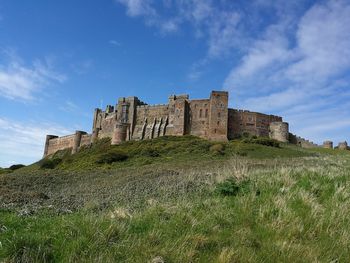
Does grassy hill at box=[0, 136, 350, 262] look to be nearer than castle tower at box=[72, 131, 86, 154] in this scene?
Yes

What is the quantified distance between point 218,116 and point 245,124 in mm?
6206

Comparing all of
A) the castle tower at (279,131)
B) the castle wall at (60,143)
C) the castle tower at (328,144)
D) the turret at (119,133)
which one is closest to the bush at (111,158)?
the turret at (119,133)

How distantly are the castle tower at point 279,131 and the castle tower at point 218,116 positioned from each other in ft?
33.5

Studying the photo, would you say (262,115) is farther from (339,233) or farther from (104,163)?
(339,233)

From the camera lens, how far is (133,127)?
83.3 m

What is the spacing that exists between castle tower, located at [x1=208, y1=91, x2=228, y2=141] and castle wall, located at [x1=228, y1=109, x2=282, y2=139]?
2503mm

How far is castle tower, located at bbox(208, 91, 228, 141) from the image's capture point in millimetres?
71250

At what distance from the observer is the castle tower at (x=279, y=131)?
7519 centimetres

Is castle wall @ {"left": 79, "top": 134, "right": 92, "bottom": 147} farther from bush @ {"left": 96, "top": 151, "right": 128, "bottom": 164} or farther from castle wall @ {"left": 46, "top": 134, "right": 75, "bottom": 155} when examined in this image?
bush @ {"left": 96, "top": 151, "right": 128, "bottom": 164}

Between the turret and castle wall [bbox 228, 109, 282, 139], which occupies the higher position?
castle wall [bbox 228, 109, 282, 139]

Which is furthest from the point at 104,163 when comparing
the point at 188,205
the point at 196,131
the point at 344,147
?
the point at 344,147

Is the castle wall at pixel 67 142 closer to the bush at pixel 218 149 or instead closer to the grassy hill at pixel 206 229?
the bush at pixel 218 149

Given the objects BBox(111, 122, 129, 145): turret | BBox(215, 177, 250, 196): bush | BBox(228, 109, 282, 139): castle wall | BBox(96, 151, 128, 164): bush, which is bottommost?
BBox(215, 177, 250, 196): bush

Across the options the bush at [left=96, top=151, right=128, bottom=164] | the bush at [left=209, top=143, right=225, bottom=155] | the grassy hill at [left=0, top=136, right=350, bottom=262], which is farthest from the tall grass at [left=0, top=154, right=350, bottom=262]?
the bush at [left=96, top=151, right=128, bottom=164]
